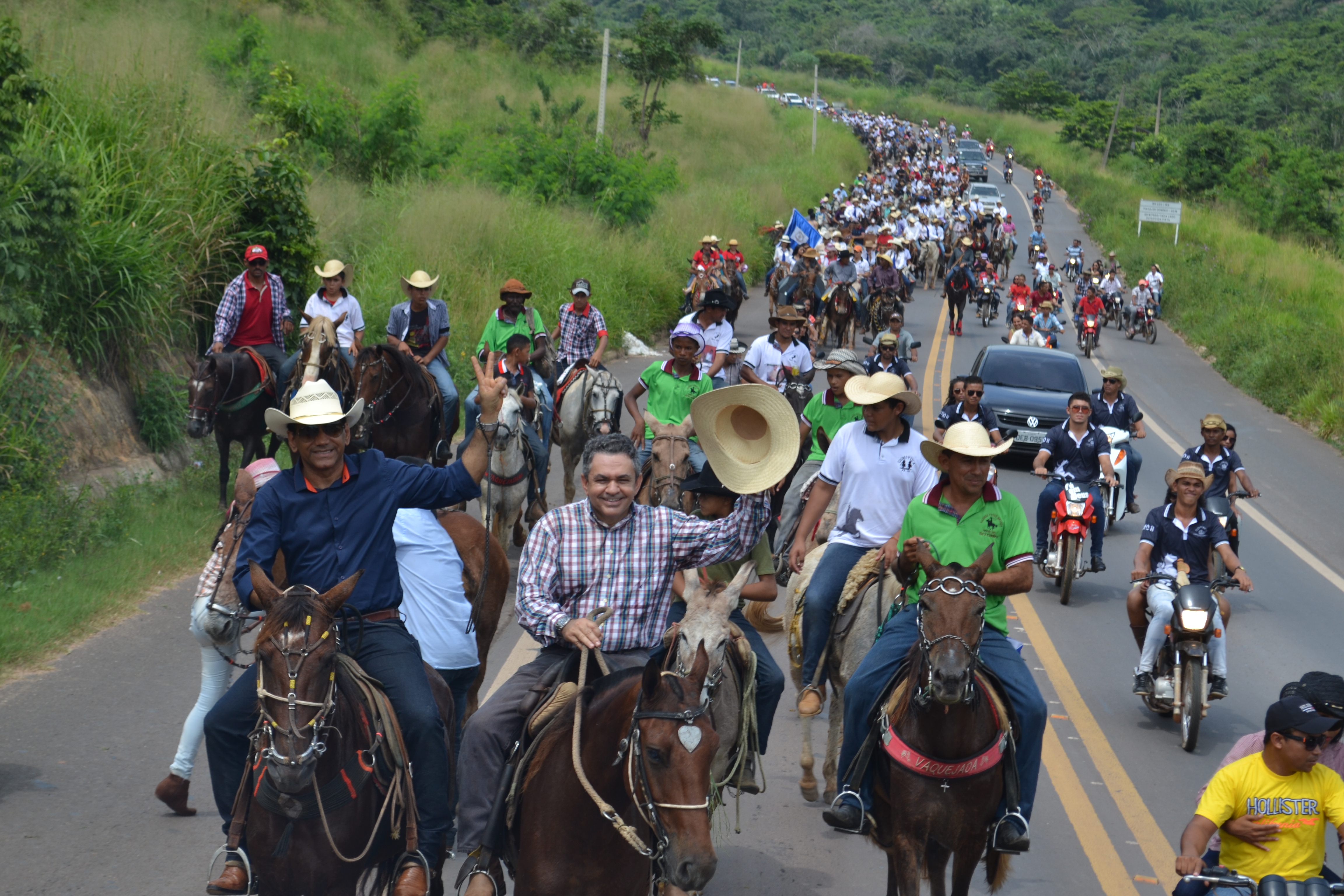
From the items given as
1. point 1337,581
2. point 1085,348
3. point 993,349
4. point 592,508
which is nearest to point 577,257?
point 993,349

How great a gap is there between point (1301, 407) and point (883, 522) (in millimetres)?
23244

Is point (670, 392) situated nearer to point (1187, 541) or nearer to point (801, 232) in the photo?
point (1187, 541)

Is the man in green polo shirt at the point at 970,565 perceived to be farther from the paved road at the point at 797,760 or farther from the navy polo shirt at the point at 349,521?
the navy polo shirt at the point at 349,521

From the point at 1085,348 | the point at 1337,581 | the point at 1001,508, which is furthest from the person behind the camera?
the point at 1085,348

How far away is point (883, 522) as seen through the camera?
25.0 ft

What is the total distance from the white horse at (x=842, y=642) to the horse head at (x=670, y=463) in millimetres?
2132

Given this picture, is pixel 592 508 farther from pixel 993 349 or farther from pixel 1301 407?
pixel 1301 407

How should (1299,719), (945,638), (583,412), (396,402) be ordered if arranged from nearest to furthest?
(1299,719)
(945,638)
(396,402)
(583,412)

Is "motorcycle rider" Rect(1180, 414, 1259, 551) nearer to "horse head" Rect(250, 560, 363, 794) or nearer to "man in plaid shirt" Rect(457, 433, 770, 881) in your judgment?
"man in plaid shirt" Rect(457, 433, 770, 881)

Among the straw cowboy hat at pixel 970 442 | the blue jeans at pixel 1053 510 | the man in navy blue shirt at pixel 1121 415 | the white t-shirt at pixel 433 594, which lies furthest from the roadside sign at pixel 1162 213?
the white t-shirt at pixel 433 594

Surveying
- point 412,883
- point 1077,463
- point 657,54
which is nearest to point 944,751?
point 412,883

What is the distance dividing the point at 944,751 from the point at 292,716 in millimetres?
2862

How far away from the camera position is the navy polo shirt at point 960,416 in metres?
12.9

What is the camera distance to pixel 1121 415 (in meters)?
15.6
